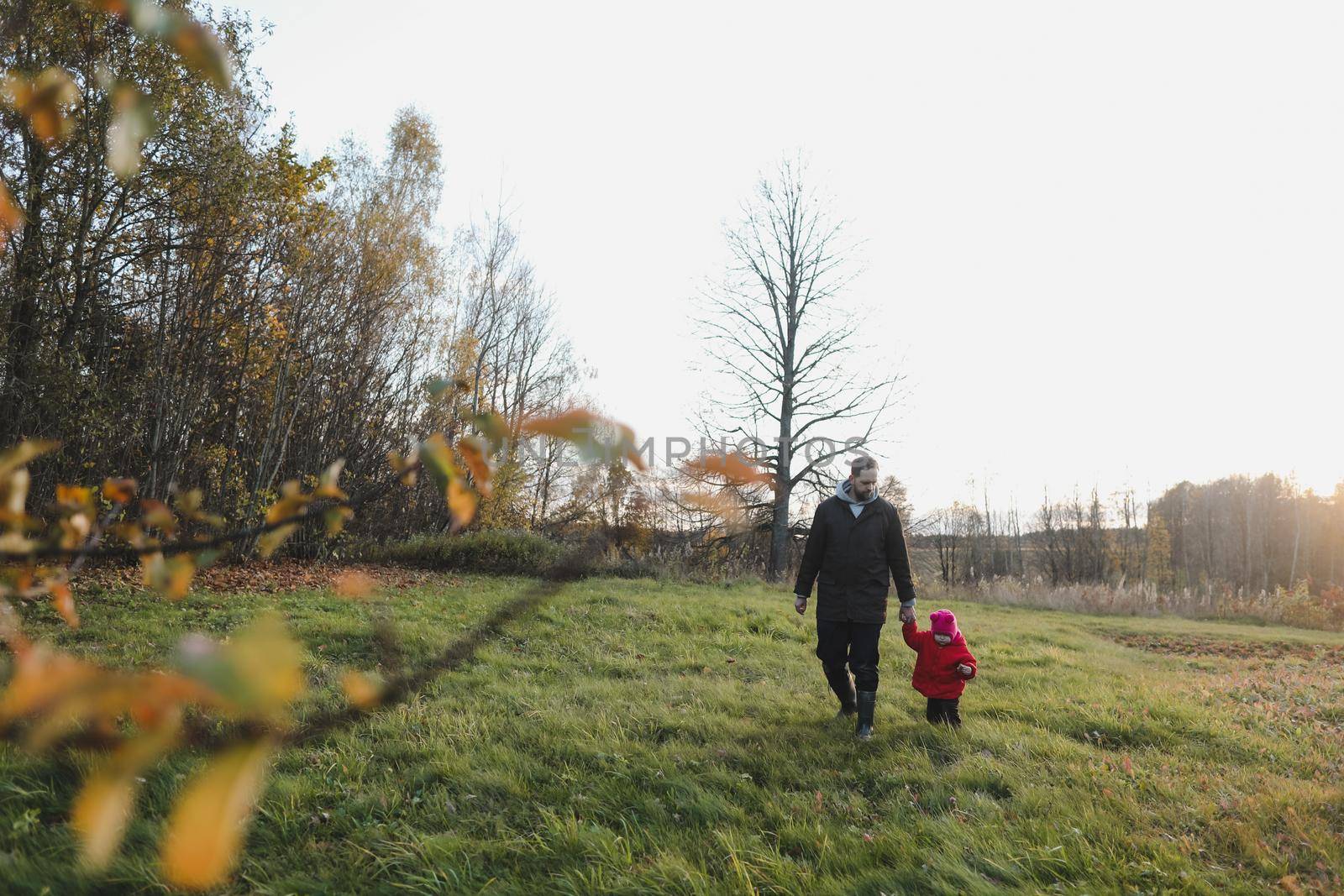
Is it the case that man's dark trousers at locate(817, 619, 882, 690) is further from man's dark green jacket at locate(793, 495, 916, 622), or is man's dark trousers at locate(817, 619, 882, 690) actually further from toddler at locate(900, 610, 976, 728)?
toddler at locate(900, 610, 976, 728)

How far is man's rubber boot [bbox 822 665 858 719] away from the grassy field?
149 mm

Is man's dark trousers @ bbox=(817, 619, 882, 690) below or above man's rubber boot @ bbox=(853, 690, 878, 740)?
above

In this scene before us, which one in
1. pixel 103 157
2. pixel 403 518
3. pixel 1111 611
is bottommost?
pixel 1111 611

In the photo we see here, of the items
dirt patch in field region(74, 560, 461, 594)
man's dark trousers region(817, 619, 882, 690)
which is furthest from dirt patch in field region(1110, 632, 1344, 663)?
dirt patch in field region(74, 560, 461, 594)

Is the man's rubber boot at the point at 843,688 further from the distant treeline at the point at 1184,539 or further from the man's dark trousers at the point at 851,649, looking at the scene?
the distant treeline at the point at 1184,539

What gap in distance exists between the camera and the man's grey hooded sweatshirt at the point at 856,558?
4.58 m

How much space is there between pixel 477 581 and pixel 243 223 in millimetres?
6650

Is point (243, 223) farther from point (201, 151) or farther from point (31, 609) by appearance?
point (31, 609)

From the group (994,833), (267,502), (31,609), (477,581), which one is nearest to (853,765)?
(994,833)

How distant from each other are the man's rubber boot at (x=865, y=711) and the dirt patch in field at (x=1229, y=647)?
804 cm

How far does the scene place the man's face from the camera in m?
4.56

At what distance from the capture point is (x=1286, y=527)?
49219 millimetres

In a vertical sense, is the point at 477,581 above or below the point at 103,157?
below

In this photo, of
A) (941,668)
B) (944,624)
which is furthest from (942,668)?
(944,624)
